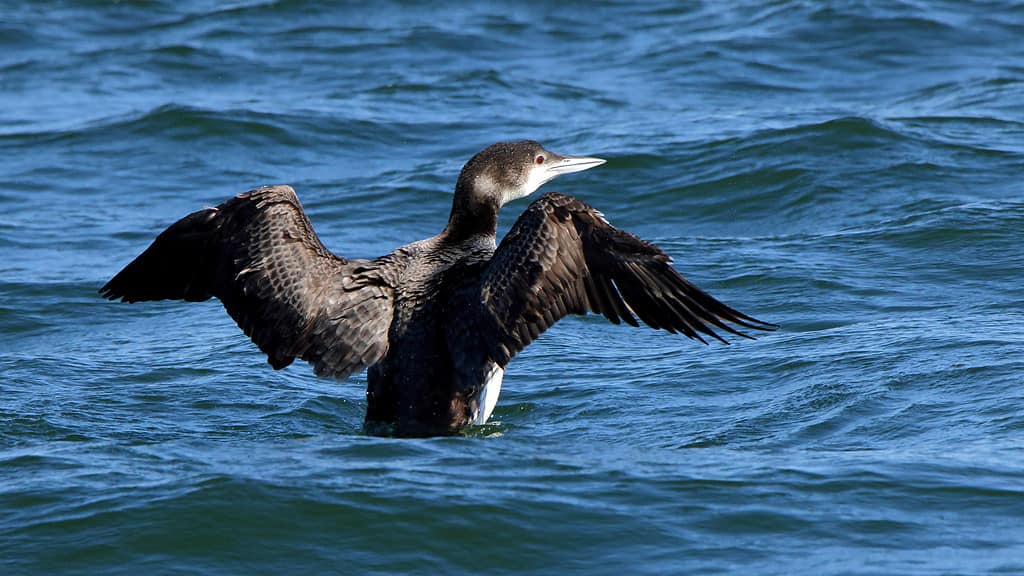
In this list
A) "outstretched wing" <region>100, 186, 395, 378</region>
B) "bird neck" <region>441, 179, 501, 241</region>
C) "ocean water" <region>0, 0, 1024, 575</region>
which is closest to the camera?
"ocean water" <region>0, 0, 1024, 575</region>

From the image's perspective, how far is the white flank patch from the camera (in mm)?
6836

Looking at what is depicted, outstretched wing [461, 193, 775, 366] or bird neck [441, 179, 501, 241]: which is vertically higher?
bird neck [441, 179, 501, 241]

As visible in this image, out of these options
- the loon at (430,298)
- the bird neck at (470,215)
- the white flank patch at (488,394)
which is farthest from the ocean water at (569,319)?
the bird neck at (470,215)

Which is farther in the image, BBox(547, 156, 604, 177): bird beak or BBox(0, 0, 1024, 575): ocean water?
BBox(547, 156, 604, 177): bird beak

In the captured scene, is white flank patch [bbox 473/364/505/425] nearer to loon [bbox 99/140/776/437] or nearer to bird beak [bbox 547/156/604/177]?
loon [bbox 99/140/776/437]

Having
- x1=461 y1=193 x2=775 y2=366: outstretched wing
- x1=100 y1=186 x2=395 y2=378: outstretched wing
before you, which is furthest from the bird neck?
x1=461 y1=193 x2=775 y2=366: outstretched wing

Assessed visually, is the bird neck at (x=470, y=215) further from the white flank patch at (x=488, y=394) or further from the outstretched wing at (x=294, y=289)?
the white flank patch at (x=488, y=394)

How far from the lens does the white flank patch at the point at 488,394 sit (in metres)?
6.84

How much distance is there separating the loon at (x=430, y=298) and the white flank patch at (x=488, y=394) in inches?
0.4

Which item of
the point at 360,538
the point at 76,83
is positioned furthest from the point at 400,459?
the point at 76,83

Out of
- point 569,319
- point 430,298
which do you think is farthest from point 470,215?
point 569,319

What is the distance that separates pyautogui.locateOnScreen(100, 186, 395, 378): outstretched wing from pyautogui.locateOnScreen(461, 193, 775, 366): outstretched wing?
1.68ft

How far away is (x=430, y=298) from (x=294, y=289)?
61 centimetres

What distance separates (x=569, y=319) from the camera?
953cm
